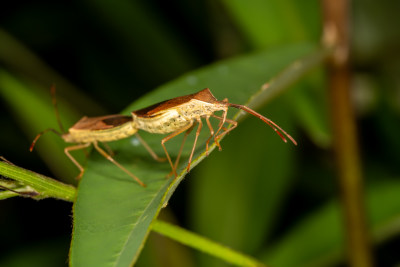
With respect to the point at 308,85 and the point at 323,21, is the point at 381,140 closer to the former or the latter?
the point at 308,85

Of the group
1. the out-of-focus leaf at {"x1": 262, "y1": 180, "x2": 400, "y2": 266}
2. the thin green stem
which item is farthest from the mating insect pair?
the out-of-focus leaf at {"x1": 262, "y1": 180, "x2": 400, "y2": 266}

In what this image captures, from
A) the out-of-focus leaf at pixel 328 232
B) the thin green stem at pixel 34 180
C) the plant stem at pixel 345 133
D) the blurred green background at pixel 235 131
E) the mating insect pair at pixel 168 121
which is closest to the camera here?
the thin green stem at pixel 34 180

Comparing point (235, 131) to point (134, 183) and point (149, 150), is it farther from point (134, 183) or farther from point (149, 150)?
point (134, 183)

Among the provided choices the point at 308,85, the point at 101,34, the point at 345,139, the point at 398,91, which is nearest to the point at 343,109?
the point at 345,139

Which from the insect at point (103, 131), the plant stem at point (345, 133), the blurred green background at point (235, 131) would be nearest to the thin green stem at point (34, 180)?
the insect at point (103, 131)

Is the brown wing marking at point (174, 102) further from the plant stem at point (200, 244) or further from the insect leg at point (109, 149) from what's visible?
the plant stem at point (200, 244)
